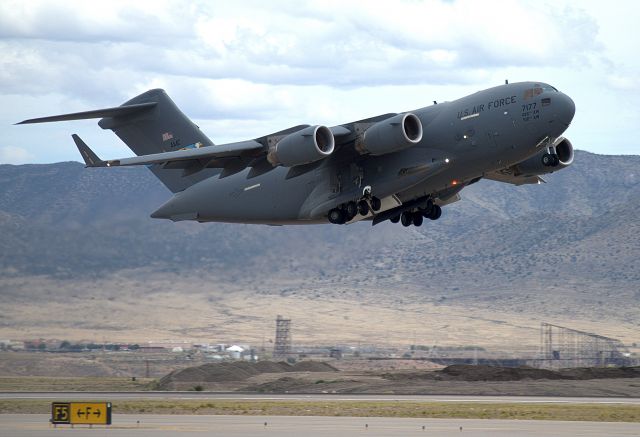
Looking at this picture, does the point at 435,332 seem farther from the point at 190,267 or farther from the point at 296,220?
the point at 296,220

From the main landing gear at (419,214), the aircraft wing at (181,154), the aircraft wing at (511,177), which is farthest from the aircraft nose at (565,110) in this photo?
the aircraft wing at (181,154)

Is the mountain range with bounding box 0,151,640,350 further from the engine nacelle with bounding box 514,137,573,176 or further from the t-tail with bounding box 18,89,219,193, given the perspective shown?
the engine nacelle with bounding box 514,137,573,176

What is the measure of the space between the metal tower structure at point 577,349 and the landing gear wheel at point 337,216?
1672 inches

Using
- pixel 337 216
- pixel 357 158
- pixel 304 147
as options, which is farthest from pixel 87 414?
pixel 357 158

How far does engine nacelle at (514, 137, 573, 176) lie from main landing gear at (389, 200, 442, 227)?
9.26 feet

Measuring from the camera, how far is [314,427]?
28.9 metres

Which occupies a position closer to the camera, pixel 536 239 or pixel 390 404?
pixel 390 404

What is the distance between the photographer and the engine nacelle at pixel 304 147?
36438 mm

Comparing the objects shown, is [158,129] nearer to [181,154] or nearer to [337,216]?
[181,154]

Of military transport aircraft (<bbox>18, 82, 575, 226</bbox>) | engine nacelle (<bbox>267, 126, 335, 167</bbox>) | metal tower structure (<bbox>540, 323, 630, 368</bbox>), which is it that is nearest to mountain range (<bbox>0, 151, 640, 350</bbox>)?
metal tower structure (<bbox>540, 323, 630, 368</bbox>)

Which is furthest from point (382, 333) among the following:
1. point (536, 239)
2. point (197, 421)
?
point (197, 421)

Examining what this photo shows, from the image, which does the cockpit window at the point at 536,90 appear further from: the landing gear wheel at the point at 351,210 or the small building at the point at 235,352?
the small building at the point at 235,352

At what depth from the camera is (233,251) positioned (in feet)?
212

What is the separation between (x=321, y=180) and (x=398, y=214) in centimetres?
284
